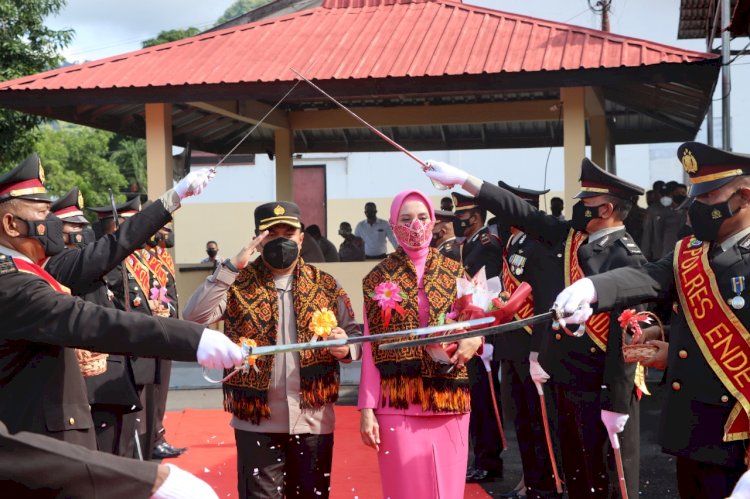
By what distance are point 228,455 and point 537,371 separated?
10.8 feet

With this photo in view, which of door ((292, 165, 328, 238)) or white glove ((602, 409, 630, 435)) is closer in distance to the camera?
white glove ((602, 409, 630, 435))

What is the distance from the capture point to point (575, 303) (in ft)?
13.5

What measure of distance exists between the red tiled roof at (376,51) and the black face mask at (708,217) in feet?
23.6

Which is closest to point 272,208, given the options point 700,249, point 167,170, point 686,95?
point 700,249

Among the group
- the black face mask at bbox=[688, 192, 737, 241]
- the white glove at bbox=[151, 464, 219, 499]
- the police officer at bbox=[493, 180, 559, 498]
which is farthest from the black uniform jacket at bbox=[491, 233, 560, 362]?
the white glove at bbox=[151, 464, 219, 499]

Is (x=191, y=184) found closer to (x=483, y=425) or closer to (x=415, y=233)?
(x=415, y=233)

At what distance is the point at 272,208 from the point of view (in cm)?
543

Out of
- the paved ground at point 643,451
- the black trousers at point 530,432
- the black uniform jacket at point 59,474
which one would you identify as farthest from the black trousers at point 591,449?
the black uniform jacket at point 59,474

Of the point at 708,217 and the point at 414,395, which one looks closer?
the point at 708,217

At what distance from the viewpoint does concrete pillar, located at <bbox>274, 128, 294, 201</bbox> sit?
54.7 ft

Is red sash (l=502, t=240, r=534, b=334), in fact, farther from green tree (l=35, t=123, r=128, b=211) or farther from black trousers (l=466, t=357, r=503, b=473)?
green tree (l=35, t=123, r=128, b=211)

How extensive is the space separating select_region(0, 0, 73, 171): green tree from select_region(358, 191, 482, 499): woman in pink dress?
15724mm

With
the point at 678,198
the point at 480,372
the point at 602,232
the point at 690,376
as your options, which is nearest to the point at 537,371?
the point at 602,232

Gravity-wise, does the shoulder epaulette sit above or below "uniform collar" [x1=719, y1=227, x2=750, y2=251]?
below
